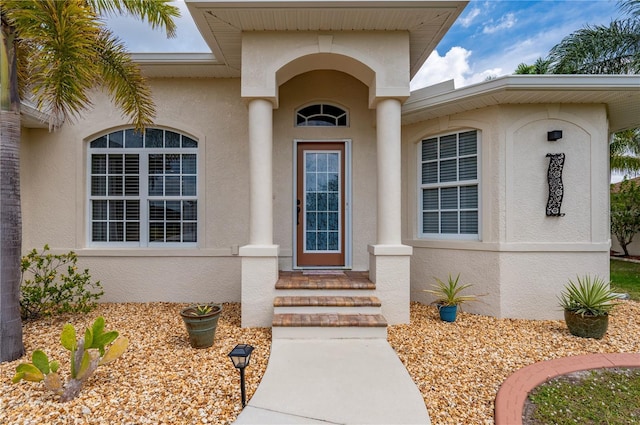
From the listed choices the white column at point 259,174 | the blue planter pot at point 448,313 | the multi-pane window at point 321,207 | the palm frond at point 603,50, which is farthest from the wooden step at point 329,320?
the palm frond at point 603,50

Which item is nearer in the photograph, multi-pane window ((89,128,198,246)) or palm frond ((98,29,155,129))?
palm frond ((98,29,155,129))

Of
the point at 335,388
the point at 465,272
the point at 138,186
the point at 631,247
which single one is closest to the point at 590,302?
the point at 465,272

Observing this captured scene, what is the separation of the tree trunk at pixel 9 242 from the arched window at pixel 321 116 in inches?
168

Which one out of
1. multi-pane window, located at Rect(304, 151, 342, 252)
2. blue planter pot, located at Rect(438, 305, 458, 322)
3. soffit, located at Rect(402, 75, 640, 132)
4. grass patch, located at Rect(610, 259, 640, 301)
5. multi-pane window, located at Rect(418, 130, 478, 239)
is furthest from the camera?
grass patch, located at Rect(610, 259, 640, 301)

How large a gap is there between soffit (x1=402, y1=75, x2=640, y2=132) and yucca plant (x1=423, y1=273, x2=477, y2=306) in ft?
9.71

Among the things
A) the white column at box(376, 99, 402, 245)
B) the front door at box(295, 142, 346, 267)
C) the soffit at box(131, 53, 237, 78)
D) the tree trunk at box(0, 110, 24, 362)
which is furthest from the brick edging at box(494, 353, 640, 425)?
the soffit at box(131, 53, 237, 78)

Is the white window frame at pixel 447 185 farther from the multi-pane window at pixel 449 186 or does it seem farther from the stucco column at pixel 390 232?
the stucco column at pixel 390 232

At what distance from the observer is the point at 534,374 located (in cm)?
349

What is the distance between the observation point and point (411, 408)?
2.79m

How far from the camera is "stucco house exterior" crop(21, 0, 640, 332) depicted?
4.88 metres

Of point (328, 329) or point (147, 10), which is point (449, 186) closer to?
point (328, 329)

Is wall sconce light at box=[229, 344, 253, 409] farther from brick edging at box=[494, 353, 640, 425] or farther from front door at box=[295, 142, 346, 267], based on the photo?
front door at box=[295, 142, 346, 267]

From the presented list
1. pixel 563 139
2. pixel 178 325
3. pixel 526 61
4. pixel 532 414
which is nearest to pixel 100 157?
pixel 178 325

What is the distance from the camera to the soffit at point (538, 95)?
4.90 m
